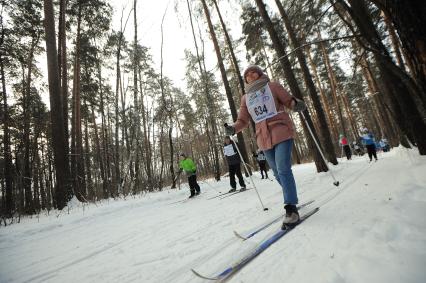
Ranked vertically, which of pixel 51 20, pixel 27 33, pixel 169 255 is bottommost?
pixel 169 255

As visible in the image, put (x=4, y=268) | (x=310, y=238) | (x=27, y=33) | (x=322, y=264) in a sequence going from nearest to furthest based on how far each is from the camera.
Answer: (x=322, y=264) < (x=310, y=238) < (x=4, y=268) < (x=27, y=33)

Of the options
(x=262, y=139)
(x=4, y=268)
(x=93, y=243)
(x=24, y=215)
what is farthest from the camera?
(x=24, y=215)

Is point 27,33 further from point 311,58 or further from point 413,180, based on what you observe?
point 311,58

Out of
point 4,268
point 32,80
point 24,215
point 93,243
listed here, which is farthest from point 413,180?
point 32,80

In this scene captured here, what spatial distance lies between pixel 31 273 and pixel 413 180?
5.18 meters

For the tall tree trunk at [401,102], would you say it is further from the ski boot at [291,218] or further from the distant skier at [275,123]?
the ski boot at [291,218]

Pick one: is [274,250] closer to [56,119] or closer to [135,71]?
[56,119]

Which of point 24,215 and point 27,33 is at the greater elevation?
point 27,33

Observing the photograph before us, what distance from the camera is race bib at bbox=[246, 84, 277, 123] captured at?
3.21m

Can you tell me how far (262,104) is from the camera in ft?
10.8

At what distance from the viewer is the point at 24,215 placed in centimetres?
958

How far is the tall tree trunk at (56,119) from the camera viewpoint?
9008mm

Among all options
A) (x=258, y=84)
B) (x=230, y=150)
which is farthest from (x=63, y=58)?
(x=258, y=84)

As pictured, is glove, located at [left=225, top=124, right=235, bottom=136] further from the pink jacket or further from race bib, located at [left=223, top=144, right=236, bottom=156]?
race bib, located at [left=223, top=144, right=236, bottom=156]
